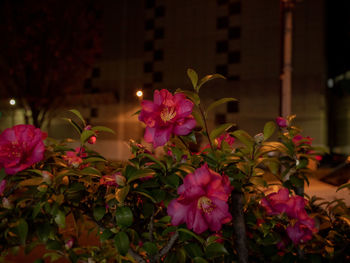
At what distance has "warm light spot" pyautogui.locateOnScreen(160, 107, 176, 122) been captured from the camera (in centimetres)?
67

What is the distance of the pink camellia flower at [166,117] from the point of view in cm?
66

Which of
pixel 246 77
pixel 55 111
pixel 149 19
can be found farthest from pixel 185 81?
pixel 55 111

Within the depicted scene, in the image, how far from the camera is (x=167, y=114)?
67cm

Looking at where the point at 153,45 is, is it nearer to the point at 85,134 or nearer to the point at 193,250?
the point at 85,134

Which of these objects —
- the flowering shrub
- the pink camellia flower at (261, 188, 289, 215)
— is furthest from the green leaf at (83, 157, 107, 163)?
the pink camellia flower at (261, 188, 289, 215)

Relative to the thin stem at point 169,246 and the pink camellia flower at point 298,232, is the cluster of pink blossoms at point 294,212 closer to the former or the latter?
the pink camellia flower at point 298,232

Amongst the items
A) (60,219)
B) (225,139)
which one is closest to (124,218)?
(60,219)

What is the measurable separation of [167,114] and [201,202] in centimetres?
21

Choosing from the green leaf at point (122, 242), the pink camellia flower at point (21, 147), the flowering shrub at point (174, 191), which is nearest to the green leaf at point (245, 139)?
the flowering shrub at point (174, 191)

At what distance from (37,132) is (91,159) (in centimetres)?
14

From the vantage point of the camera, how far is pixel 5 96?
1148 cm

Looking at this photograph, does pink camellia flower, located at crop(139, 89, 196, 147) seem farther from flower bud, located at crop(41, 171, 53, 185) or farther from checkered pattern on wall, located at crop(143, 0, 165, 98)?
checkered pattern on wall, located at crop(143, 0, 165, 98)

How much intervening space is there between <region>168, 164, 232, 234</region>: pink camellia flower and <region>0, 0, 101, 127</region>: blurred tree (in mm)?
8392

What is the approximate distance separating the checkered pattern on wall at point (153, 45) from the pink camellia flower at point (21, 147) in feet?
27.8
